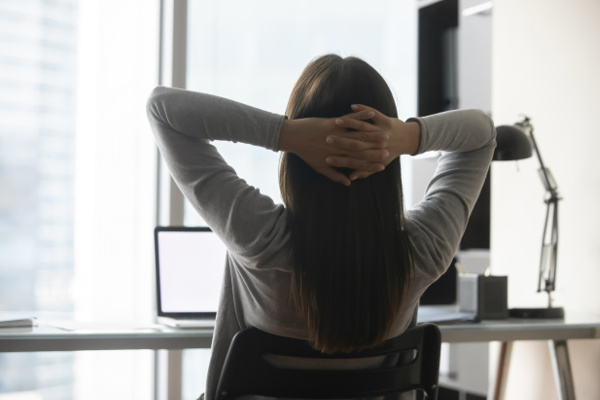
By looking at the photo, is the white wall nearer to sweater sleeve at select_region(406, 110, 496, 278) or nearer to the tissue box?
the tissue box

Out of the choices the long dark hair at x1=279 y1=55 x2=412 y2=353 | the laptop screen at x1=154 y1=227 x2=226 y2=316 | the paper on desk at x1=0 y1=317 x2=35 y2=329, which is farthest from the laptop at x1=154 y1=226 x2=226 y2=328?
the long dark hair at x1=279 y1=55 x2=412 y2=353

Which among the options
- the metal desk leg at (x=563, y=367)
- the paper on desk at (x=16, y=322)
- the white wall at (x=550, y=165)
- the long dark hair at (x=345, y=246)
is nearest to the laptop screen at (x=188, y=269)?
the paper on desk at (x=16, y=322)

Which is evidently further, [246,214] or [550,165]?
[550,165]

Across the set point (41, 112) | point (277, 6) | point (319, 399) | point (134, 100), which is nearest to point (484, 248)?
point (277, 6)

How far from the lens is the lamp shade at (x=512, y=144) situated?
1.91 metres

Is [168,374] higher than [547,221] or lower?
lower

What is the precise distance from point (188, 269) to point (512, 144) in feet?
3.12

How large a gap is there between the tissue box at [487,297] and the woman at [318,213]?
0.89 meters

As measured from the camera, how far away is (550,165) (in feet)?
7.57

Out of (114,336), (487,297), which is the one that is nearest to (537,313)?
(487,297)

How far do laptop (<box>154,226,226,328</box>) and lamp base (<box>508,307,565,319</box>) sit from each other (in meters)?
0.85

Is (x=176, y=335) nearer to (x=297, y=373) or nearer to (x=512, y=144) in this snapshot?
(x=297, y=373)

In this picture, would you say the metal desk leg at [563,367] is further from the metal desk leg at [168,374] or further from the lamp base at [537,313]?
the metal desk leg at [168,374]

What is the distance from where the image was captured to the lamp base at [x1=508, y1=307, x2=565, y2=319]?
1941 mm
